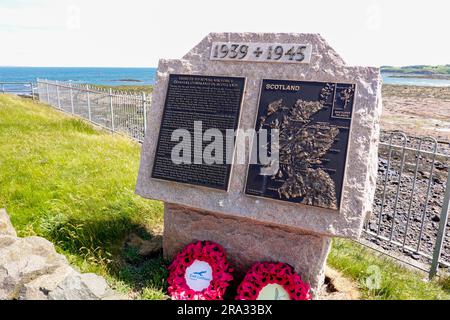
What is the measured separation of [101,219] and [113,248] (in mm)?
561

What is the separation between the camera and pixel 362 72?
11.0 ft

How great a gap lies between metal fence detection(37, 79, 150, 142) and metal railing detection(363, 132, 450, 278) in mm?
6182

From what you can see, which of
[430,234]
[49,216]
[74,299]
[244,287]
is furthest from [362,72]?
[430,234]

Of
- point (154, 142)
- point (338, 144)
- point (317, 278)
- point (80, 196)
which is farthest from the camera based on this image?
point (80, 196)

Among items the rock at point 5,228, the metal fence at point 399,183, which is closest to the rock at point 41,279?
the rock at point 5,228

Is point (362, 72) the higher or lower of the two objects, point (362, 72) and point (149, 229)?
the higher

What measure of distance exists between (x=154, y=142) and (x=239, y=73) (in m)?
1.13

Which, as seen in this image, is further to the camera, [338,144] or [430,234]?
[430,234]

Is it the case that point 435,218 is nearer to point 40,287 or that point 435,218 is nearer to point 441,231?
point 441,231

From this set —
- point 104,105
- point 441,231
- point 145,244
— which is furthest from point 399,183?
point 104,105

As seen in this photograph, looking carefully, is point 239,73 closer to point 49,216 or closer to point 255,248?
point 255,248

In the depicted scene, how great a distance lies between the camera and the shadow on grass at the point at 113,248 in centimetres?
394

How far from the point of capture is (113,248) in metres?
4.40

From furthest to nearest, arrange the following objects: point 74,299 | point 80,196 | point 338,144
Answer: point 80,196
point 338,144
point 74,299
